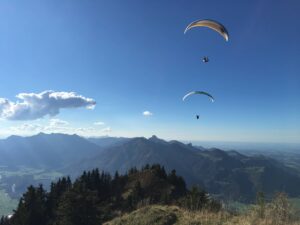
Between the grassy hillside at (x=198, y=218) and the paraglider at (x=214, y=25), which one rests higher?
the paraglider at (x=214, y=25)

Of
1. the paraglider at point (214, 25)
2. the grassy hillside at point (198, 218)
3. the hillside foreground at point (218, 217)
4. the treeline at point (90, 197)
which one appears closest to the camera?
the hillside foreground at point (218, 217)

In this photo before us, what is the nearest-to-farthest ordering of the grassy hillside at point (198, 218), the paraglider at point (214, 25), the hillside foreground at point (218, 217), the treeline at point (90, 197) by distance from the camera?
the hillside foreground at point (218, 217) → the grassy hillside at point (198, 218) → the paraglider at point (214, 25) → the treeline at point (90, 197)

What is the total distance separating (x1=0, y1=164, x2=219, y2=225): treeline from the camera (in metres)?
35.7

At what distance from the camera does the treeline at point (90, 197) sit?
117 feet

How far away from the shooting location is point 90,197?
3756cm

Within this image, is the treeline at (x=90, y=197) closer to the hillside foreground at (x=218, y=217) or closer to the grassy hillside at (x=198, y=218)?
the grassy hillside at (x=198, y=218)

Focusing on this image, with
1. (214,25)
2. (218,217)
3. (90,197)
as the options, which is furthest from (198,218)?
(90,197)

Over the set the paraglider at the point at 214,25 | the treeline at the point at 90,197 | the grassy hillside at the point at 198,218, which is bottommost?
the treeline at the point at 90,197

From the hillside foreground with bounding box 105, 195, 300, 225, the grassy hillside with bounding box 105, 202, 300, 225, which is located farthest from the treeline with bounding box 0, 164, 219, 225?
the hillside foreground with bounding box 105, 195, 300, 225

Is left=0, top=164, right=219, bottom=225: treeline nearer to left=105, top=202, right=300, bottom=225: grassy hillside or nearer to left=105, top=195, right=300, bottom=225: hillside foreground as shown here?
left=105, top=202, right=300, bottom=225: grassy hillside

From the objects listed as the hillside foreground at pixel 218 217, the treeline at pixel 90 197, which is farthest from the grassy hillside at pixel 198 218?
the treeline at pixel 90 197

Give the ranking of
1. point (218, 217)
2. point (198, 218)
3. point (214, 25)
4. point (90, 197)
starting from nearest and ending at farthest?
1. point (218, 217)
2. point (198, 218)
3. point (214, 25)
4. point (90, 197)

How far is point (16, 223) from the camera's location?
69.5 meters

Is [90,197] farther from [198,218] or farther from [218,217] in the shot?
[218,217]
